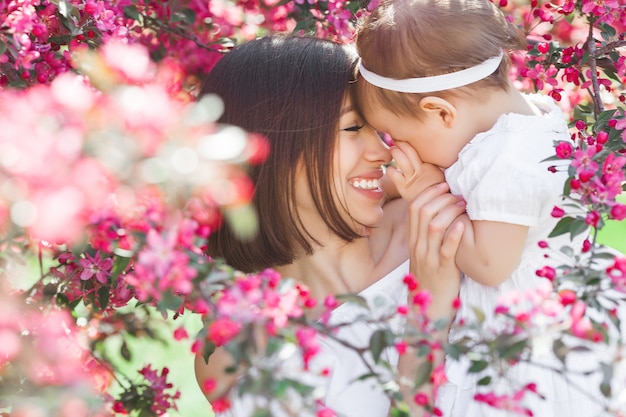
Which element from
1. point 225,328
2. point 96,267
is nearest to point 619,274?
point 225,328

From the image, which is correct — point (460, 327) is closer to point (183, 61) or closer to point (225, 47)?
point (225, 47)

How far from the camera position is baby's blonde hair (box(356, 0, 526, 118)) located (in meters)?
1.82

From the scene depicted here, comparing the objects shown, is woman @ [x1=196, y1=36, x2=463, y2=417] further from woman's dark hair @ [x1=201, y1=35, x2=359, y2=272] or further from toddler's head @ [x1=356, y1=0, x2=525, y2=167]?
toddler's head @ [x1=356, y1=0, x2=525, y2=167]

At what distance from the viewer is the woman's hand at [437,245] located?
1.90 metres

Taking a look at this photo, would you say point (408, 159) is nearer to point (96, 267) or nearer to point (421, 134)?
point (421, 134)

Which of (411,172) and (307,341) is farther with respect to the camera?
(411,172)

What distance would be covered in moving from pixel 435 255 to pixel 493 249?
0.61ft

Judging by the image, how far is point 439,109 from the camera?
189cm

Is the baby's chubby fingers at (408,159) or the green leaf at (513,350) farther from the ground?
the green leaf at (513,350)

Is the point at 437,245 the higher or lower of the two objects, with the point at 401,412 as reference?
lower

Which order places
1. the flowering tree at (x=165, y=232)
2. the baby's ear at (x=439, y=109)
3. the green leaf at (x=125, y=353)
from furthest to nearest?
the green leaf at (x=125, y=353)
the baby's ear at (x=439, y=109)
the flowering tree at (x=165, y=232)

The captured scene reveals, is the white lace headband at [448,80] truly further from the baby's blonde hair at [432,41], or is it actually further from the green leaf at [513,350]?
the green leaf at [513,350]

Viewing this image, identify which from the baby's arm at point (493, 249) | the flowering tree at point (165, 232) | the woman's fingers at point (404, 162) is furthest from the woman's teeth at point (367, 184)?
the flowering tree at point (165, 232)

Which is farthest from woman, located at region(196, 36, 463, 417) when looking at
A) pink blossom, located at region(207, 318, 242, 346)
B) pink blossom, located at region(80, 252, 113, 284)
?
pink blossom, located at region(207, 318, 242, 346)
